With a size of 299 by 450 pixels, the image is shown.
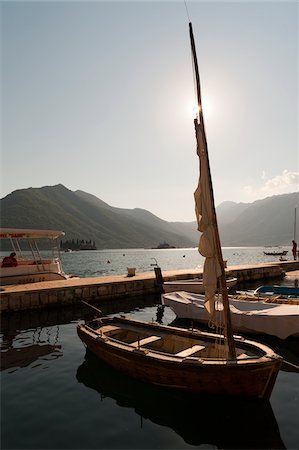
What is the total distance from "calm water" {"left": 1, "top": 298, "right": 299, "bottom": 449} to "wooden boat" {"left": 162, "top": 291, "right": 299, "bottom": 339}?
1.77 m

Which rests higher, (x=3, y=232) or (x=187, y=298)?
(x=3, y=232)

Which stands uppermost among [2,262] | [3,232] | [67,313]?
[3,232]

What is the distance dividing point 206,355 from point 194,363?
195 cm

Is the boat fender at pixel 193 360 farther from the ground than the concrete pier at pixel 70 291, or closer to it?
farther from the ground

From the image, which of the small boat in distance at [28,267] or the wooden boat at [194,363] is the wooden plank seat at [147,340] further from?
the small boat in distance at [28,267]

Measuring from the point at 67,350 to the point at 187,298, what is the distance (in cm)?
827

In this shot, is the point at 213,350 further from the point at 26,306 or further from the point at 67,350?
the point at 26,306

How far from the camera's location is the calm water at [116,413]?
7.48m

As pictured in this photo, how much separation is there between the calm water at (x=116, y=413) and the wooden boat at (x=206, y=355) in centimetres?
52

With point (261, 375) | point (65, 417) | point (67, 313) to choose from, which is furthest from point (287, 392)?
point (67, 313)

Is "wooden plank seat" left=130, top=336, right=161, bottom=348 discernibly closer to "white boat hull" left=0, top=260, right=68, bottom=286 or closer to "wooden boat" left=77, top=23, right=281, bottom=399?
"wooden boat" left=77, top=23, right=281, bottom=399

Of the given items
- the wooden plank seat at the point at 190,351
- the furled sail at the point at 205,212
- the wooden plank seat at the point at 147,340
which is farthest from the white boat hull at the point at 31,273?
the furled sail at the point at 205,212

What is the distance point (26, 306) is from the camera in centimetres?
2083

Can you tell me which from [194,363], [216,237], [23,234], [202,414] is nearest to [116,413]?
[202,414]
